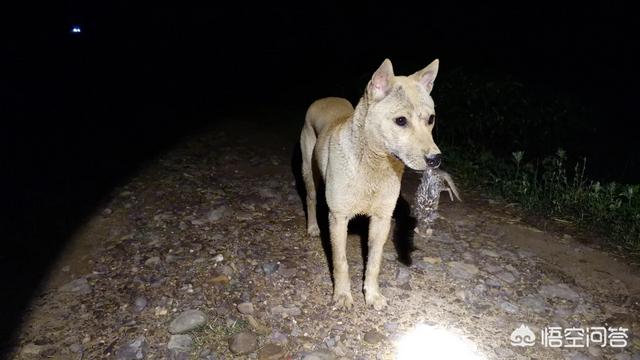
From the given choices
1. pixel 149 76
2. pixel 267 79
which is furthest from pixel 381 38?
pixel 149 76

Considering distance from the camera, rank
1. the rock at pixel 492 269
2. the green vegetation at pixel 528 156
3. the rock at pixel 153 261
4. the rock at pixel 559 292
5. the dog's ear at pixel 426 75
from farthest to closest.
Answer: the green vegetation at pixel 528 156 < the rock at pixel 492 269 < the rock at pixel 153 261 < the rock at pixel 559 292 < the dog's ear at pixel 426 75

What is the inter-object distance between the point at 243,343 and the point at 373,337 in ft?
3.53

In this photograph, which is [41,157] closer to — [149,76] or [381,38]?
[149,76]

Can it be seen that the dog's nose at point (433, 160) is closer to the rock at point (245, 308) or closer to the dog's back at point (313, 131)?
the dog's back at point (313, 131)

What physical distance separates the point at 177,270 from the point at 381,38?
13.1 m

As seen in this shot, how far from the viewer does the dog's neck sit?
351 cm

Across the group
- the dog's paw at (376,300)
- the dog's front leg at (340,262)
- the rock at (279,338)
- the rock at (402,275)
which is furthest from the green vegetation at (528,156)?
the rock at (279,338)

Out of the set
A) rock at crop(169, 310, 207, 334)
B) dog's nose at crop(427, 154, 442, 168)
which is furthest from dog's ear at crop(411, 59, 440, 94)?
rock at crop(169, 310, 207, 334)

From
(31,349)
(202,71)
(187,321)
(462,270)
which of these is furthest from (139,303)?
(202,71)

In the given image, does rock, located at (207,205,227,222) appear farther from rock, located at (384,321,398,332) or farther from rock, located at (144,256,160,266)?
rock, located at (384,321,398,332)

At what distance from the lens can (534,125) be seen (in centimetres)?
842

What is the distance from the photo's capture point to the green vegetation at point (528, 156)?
5625 mm

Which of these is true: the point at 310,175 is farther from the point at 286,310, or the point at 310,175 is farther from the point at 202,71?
the point at 202,71

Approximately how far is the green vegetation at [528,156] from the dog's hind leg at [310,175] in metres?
2.76
